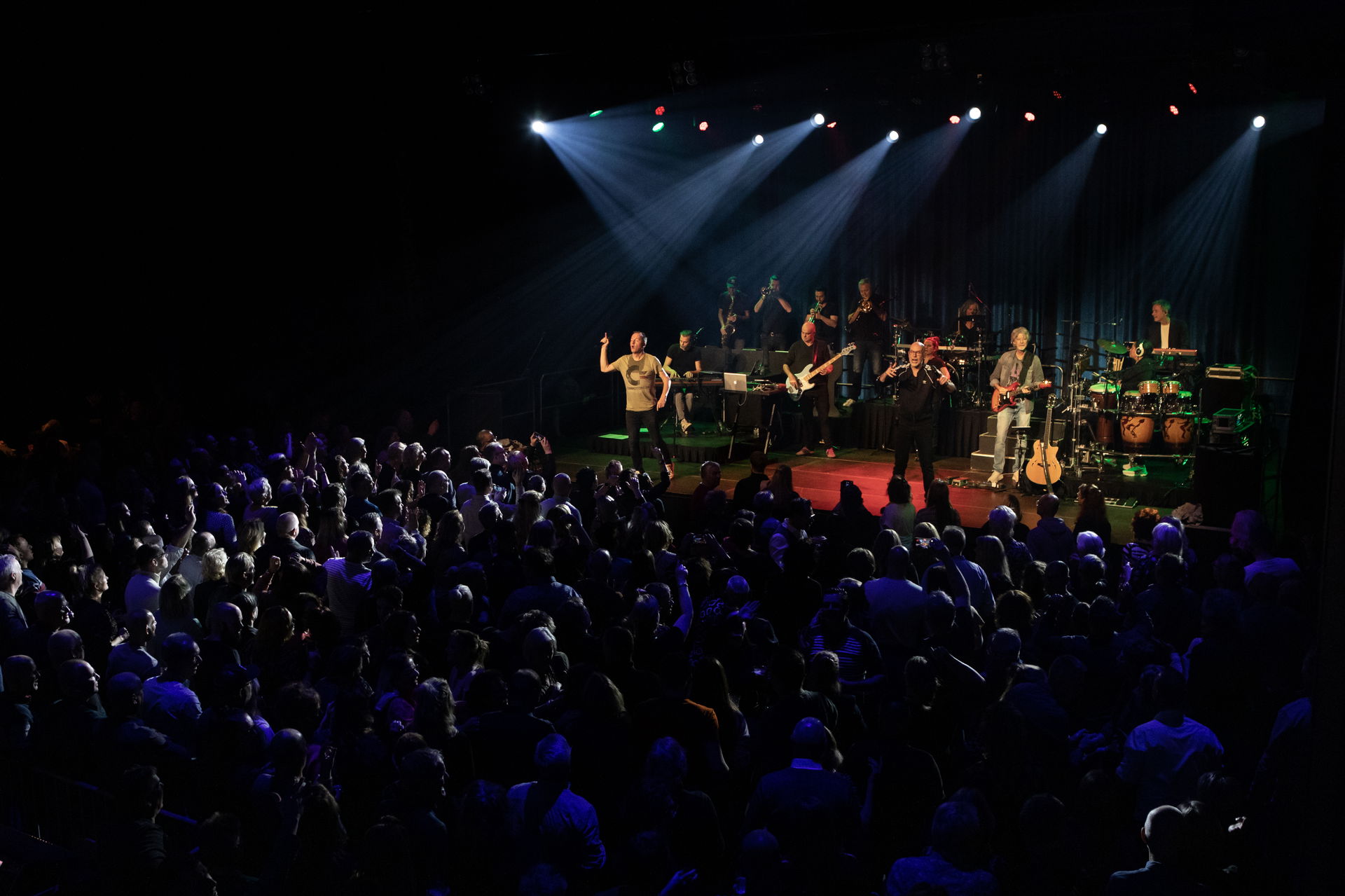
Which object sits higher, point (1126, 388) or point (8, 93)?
point (8, 93)

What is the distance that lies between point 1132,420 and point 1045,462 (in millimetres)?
918

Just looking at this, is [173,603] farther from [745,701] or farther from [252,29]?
[252,29]

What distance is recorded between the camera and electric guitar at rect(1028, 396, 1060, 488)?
453 inches

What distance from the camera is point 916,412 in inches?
436

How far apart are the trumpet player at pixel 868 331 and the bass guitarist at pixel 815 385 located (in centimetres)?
128

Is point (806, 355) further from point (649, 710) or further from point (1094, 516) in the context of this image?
point (649, 710)

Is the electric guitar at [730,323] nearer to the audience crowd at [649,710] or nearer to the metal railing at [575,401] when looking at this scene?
the metal railing at [575,401]

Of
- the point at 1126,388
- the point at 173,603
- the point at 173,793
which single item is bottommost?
the point at 173,793

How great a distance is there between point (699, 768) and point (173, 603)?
2.79m

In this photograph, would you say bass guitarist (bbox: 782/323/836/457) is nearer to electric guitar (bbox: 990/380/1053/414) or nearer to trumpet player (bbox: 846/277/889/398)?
trumpet player (bbox: 846/277/889/398)

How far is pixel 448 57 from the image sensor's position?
430 inches

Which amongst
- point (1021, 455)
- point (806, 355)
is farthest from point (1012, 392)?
point (806, 355)

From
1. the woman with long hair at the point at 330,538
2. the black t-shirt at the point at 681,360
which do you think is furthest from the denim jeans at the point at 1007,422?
the woman with long hair at the point at 330,538

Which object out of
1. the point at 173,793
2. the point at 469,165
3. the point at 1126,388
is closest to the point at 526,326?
the point at 469,165
